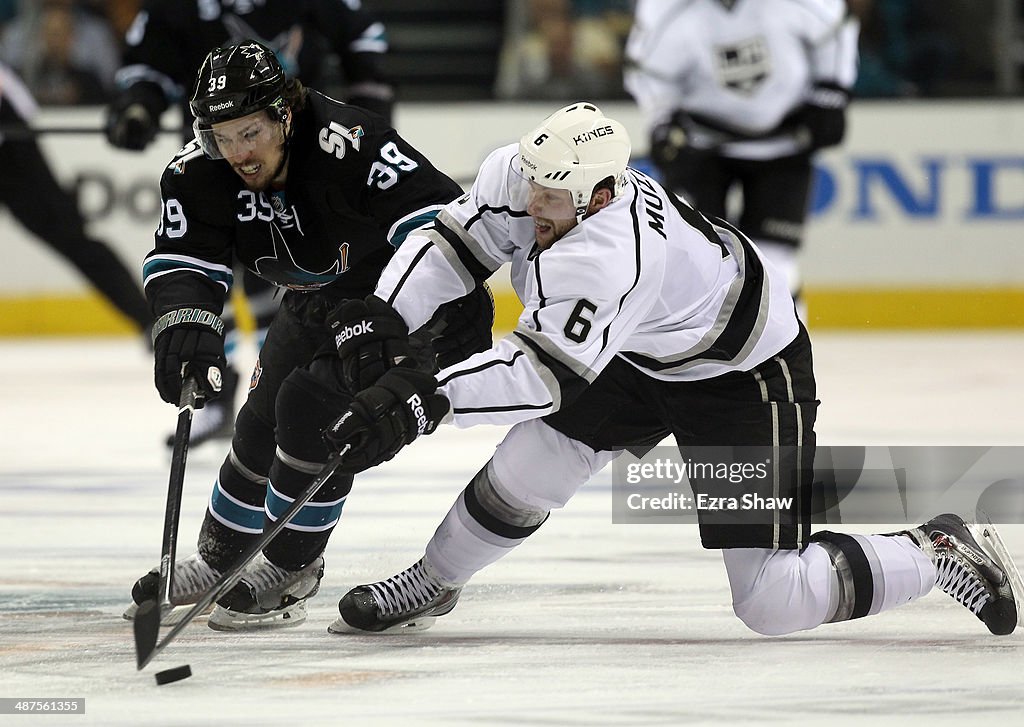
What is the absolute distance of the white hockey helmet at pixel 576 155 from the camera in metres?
2.47

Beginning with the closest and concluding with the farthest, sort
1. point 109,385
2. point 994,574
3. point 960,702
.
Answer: point 960,702 → point 994,574 → point 109,385

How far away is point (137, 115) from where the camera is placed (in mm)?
5043

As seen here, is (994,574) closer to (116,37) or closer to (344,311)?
(344,311)

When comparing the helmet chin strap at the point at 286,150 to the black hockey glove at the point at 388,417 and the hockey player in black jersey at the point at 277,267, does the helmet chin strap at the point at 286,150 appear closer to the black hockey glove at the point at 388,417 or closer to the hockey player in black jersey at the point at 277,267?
the hockey player in black jersey at the point at 277,267

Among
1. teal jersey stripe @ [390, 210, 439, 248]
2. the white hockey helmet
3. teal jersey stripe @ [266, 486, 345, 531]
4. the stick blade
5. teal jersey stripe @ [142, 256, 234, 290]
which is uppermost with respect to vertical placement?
the white hockey helmet

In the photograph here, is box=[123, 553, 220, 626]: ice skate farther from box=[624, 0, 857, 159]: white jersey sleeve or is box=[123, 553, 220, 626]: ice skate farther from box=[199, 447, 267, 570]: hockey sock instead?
box=[624, 0, 857, 159]: white jersey sleeve

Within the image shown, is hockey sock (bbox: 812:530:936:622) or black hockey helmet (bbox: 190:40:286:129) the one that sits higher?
black hockey helmet (bbox: 190:40:286:129)

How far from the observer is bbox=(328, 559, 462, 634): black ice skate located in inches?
111

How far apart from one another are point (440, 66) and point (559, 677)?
5.83m

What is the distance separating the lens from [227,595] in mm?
2848

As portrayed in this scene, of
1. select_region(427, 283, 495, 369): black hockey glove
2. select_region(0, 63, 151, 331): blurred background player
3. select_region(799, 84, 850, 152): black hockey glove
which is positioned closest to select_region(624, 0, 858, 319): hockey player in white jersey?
select_region(799, 84, 850, 152): black hockey glove

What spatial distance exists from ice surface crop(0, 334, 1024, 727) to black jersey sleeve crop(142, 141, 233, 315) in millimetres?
552

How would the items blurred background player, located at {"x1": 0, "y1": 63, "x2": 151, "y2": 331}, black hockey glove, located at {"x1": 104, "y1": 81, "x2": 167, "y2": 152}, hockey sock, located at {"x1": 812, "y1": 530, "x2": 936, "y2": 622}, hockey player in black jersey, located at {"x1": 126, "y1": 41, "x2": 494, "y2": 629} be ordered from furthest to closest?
blurred background player, located at {"x1": 0, "y1": 63, "x2": 151, "y2": 331}
black hockey glove, located at {"x1": 104, "y1": 81, "x2": 167, "y2": 152}
hockey player in black jersey, located at {"x1": 126, "y1": 41, "x2": 494, "y2": 629}
hockey sock, located at {"x1": 812, "y1": 530, "x2": 936, "y2": 622}

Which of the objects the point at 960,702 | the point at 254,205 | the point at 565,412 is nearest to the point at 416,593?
the point at 565,412
